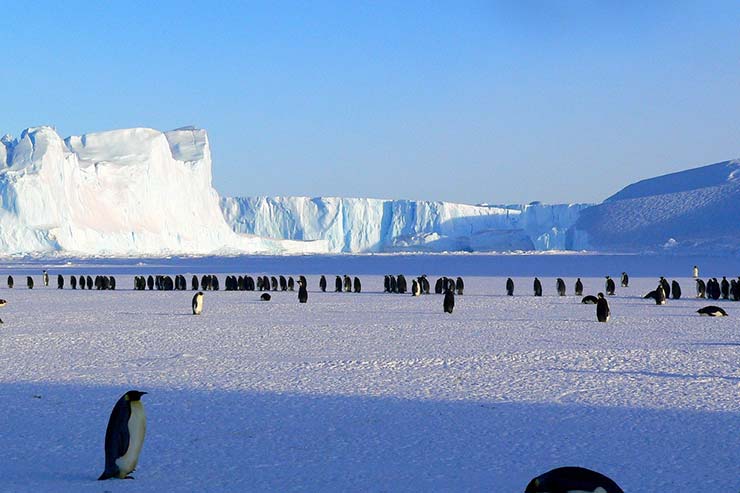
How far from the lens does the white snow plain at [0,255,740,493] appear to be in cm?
457

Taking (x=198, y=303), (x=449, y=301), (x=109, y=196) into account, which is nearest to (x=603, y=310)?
(x=449, y=301)

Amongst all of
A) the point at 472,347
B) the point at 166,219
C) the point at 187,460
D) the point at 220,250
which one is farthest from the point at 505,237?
the point at 187,460

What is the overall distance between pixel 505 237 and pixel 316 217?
20.2 metres

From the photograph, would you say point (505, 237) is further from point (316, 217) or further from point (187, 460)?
point (187, 460)

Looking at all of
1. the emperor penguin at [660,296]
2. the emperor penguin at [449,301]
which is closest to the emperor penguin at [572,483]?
the emperor penguin at [449,301]

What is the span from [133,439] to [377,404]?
240 cm

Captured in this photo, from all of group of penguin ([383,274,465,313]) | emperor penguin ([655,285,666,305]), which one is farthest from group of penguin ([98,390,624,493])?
group of penguin ([383,274,465,313])

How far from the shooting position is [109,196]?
65.4m

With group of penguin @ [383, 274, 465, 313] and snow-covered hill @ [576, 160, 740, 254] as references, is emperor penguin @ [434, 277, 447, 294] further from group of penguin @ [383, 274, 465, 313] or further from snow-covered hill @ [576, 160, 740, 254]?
snow-covered hill @ [576, 160, 740, 254]

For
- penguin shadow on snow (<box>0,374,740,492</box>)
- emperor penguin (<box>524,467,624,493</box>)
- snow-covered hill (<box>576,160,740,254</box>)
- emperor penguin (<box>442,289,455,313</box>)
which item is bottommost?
penguin shadow on snow (<box>0,374,740,492</box>)

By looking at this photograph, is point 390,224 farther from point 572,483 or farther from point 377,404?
point 572,483

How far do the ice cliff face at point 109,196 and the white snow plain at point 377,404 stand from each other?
50538 mm

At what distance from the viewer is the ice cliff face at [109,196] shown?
60.0 m

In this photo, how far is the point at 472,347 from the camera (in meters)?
9.78
